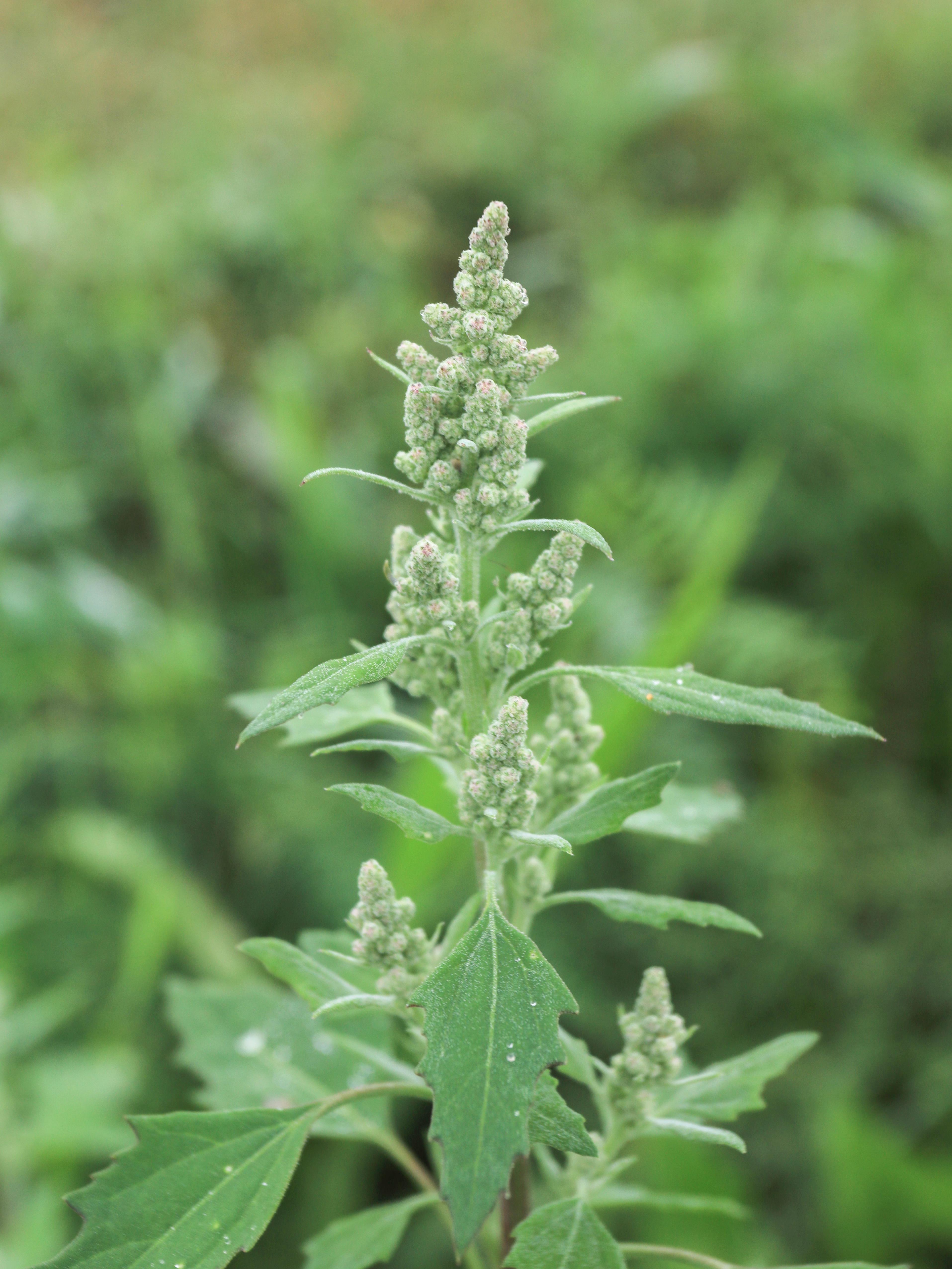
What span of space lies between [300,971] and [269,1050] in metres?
0.30

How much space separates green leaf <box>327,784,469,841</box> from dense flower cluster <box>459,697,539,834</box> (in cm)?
2

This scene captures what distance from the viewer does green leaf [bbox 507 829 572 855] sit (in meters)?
0.56

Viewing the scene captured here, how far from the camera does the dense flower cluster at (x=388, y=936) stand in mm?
667

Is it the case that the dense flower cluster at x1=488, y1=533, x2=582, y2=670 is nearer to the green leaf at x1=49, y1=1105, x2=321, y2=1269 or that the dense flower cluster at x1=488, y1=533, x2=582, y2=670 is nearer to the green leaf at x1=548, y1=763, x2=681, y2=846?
the green leaf at x1=548, y1=763, x2=681, y2=846

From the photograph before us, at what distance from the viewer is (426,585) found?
2.03 feet

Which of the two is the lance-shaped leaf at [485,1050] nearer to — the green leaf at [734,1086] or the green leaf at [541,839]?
the green leaf at [541,839]

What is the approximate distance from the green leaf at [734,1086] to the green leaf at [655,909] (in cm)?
15

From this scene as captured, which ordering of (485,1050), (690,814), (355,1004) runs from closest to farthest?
(485,1050) < (355,1004) < (690,814)

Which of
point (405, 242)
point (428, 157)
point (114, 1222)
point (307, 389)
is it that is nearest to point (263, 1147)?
point (114, 1222)

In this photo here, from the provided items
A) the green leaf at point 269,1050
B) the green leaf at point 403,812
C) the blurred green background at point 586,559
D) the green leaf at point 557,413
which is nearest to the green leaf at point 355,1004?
the green leaf at point 403,812

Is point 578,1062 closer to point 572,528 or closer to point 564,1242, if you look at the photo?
point 564,1242

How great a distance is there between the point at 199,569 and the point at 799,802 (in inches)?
58.3

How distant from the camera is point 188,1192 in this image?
0.63 m

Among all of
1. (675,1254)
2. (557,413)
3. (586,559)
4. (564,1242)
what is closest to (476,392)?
(557,413)
